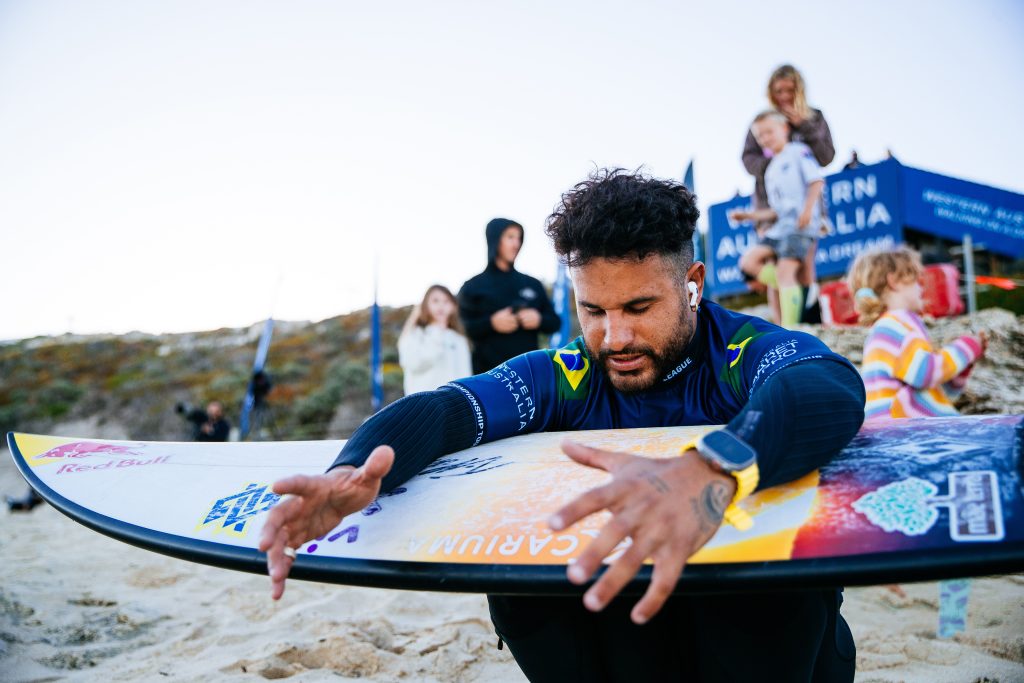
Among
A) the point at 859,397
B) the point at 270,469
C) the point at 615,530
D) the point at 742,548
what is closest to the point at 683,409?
the point at 859,397

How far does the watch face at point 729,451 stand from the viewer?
0.89 meters

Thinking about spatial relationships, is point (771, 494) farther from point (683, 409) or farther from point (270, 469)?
point (270, 469)

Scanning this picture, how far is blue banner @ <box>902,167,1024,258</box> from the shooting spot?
1083cm

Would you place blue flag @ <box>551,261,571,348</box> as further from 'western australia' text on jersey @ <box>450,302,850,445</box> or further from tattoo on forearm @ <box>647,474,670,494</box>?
tattoo on forearm @ <box>647,474,670,494</box>

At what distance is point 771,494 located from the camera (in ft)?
3.49

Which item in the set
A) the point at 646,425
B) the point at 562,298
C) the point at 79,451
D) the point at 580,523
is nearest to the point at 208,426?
the point at 562,298

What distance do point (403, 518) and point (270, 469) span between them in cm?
63

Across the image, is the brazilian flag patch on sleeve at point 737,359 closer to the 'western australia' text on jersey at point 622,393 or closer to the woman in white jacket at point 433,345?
the 'western australia' text on jersey at point 622,393

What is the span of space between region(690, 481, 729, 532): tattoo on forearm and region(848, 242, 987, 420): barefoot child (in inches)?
79.4

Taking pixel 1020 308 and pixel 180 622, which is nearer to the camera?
pixel 180 622

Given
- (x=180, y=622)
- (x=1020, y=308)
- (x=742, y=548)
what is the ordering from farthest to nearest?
(x=1020, y=308) → (x=180, y=622) → (x=742, y=548)

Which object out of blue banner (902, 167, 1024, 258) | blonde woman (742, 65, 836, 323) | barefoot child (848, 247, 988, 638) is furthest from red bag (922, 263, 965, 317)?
blue banner (902, 167, 1024, 258)

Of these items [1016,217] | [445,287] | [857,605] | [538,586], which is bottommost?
[857,605]

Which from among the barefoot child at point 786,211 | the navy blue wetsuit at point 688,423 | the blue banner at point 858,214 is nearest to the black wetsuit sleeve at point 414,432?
the navy blue wetsuit at point 688,423
